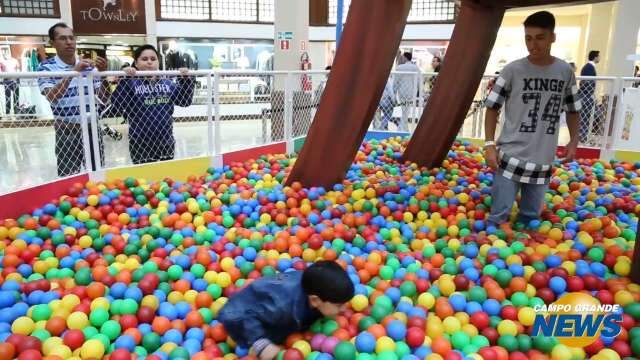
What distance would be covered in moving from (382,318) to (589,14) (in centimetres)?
1495

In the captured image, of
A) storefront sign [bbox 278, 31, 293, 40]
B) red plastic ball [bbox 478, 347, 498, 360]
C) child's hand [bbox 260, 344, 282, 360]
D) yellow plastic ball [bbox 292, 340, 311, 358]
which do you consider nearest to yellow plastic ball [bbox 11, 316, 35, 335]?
child's hand [bbox 260, 344, 282, 360]

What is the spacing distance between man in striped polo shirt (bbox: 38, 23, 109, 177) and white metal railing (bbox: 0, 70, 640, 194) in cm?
2

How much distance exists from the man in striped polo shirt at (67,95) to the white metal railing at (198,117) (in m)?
0.02

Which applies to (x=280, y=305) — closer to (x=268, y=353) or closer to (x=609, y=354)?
(x=268, y=353)

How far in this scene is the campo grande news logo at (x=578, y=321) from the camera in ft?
7.47

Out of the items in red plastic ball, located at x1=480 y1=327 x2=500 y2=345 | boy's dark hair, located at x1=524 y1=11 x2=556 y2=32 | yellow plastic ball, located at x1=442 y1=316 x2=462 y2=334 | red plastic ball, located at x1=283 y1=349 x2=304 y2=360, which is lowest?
red plastic ball, located at x1=480 y1=327 x2=500 y2=345

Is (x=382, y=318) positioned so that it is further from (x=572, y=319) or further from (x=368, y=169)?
(x=368, y=169)

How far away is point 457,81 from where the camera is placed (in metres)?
4.96

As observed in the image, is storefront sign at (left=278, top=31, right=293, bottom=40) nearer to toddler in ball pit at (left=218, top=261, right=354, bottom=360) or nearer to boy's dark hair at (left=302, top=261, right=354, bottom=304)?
toddler in ball pit at (left=218, top=261, right=354, bottom=360)

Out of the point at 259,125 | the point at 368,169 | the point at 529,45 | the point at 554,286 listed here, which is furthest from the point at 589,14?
the point at 554,286

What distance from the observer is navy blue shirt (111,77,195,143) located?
4.74 meters

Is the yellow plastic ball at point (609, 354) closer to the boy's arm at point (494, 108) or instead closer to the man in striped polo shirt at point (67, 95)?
Answer: the boy's arm at point (494, 108)

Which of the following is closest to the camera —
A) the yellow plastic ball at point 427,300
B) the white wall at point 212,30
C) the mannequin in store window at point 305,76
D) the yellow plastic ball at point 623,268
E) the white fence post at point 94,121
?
the yellow plastic ball at point 427,300

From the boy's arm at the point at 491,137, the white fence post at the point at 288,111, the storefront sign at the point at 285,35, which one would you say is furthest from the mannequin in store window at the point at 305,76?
the boy's arm at the point at 491,137
